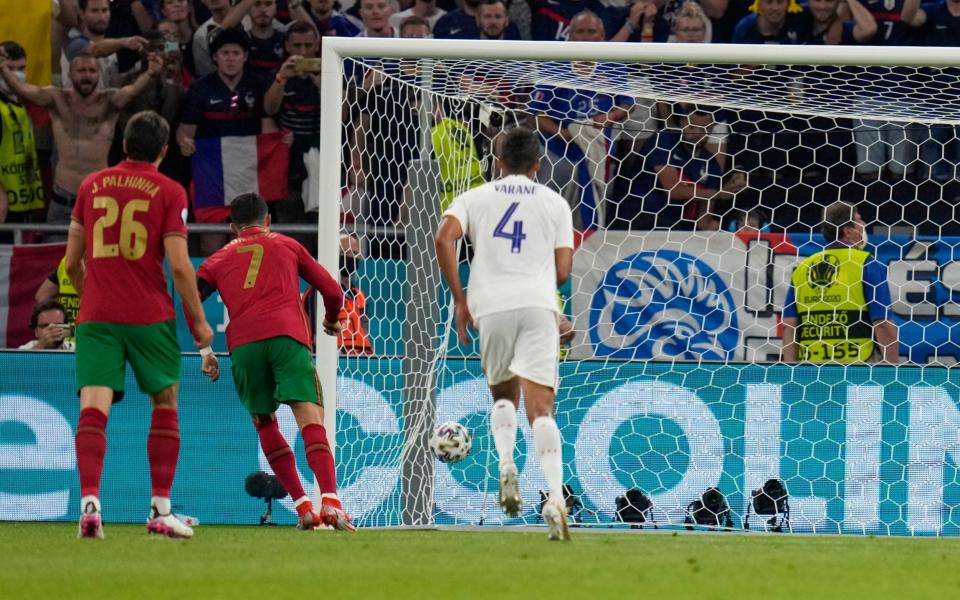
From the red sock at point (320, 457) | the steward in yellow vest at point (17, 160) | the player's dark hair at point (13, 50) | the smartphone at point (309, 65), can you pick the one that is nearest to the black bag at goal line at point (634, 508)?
the red sock at point (320, 457)

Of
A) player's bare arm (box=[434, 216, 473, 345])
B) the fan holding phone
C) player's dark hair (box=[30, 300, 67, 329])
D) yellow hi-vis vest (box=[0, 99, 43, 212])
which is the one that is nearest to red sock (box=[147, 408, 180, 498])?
player's bare arm (box=[434, 216, 473, 345])

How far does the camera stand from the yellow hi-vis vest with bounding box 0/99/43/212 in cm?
1261

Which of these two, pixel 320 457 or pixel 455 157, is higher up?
pixel 455 157

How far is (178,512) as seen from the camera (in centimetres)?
997

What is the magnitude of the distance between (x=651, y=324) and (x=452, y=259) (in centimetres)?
346

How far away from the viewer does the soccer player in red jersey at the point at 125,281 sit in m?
7.01

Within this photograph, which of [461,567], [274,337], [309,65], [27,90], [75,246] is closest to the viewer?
[461,567]

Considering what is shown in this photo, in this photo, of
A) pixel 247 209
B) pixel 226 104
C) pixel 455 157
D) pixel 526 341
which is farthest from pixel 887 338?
pixel 226 104

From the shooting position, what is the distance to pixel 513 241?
7.19m

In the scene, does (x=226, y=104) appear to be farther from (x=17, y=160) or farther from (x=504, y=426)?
(x=504, y=426)

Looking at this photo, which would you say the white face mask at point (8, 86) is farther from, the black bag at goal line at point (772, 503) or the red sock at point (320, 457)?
→ the black bag at goal line at point (772, 503)

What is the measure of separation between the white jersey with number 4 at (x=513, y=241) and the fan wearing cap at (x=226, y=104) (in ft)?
18.6

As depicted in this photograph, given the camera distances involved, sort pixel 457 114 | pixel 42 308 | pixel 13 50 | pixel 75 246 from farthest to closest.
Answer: pixel 13 50
pixel 42 308
pixel 457 114
pixel 75 246

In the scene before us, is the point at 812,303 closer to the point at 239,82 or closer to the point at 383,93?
the point at 383,93
